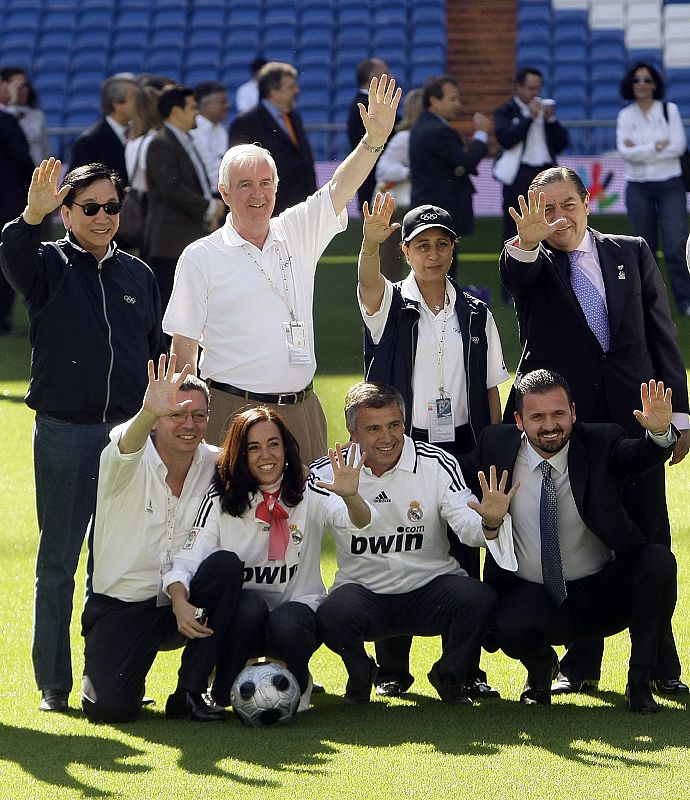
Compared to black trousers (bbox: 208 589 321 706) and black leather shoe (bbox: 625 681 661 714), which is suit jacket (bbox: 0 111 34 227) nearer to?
black trousers (bbox: 208 589 321 706)

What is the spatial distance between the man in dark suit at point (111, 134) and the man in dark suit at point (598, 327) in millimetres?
5582

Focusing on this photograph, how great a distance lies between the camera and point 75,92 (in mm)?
21938

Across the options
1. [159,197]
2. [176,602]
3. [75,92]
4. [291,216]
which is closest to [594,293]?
[291,216]

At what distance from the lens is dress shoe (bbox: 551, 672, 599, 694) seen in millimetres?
5246

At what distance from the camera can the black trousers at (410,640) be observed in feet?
17.5

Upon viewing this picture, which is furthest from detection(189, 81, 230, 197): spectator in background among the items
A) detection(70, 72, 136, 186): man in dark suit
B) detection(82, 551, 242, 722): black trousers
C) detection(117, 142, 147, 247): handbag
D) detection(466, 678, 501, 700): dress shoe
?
detection(466, 678, 501, 700): dress shoe

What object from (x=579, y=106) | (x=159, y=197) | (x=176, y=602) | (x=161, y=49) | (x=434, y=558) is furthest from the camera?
(x=161, y=49)

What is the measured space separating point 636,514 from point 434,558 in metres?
0.74

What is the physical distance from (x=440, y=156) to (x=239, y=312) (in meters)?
5.79

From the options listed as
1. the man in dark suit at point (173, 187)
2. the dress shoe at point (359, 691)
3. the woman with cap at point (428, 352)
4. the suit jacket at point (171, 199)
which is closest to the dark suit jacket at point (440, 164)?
the man in dark suit at point (173, 187)

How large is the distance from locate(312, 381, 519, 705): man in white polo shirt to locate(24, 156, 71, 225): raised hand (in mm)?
1191

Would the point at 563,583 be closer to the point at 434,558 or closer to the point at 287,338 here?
the point at 434,558

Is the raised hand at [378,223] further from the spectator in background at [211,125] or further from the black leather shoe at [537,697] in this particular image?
the spectator in background at [211,125]

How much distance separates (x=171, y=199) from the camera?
9.37 m
